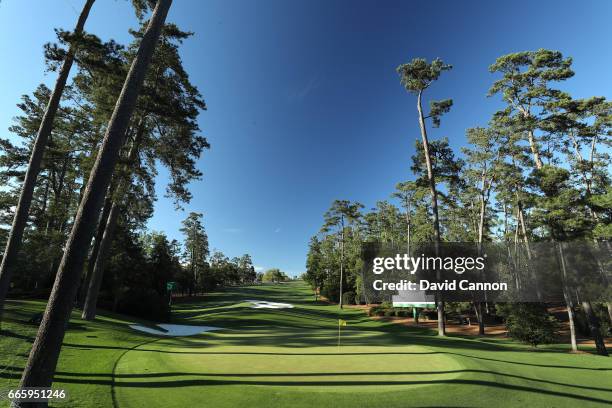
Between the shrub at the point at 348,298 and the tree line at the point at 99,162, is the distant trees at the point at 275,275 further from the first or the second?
the tree line at the point at 99,162

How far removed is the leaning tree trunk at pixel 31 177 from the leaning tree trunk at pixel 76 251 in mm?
5852

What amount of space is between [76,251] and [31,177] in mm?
7374

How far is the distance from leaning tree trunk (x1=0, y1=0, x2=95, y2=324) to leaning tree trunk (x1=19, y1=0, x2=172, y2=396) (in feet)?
19.2

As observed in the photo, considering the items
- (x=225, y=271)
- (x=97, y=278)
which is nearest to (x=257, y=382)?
(x=97, y=278)

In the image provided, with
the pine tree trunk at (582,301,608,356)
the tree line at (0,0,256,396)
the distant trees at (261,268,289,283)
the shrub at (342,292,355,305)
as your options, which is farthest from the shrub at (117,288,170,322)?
the distant trees at (261,268,289,283)

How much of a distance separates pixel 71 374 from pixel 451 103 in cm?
2368

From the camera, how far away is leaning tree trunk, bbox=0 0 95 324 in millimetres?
9094

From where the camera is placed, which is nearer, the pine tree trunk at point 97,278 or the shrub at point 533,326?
the shrub at point 533,326

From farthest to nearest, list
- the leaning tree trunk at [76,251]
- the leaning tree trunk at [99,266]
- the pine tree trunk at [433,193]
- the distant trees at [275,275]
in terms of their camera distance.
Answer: the distant trees at [275,275], the pine tree trunk at [433,193], the leaning tree trunk at [99,266], the leaning tree trunk at [76,251]

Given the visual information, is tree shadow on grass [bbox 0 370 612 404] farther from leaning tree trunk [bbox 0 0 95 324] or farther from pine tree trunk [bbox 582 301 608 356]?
pine tree trunk [bbox 582 301 608 356]

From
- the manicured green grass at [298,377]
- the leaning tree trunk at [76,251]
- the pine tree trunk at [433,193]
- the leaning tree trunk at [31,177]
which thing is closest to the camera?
the leaning tree trunk at [76,251]

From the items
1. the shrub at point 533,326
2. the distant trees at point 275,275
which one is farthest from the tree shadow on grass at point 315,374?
the distant trees at point 275,275

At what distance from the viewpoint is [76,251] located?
526cm

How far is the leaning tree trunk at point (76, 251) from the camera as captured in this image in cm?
475
